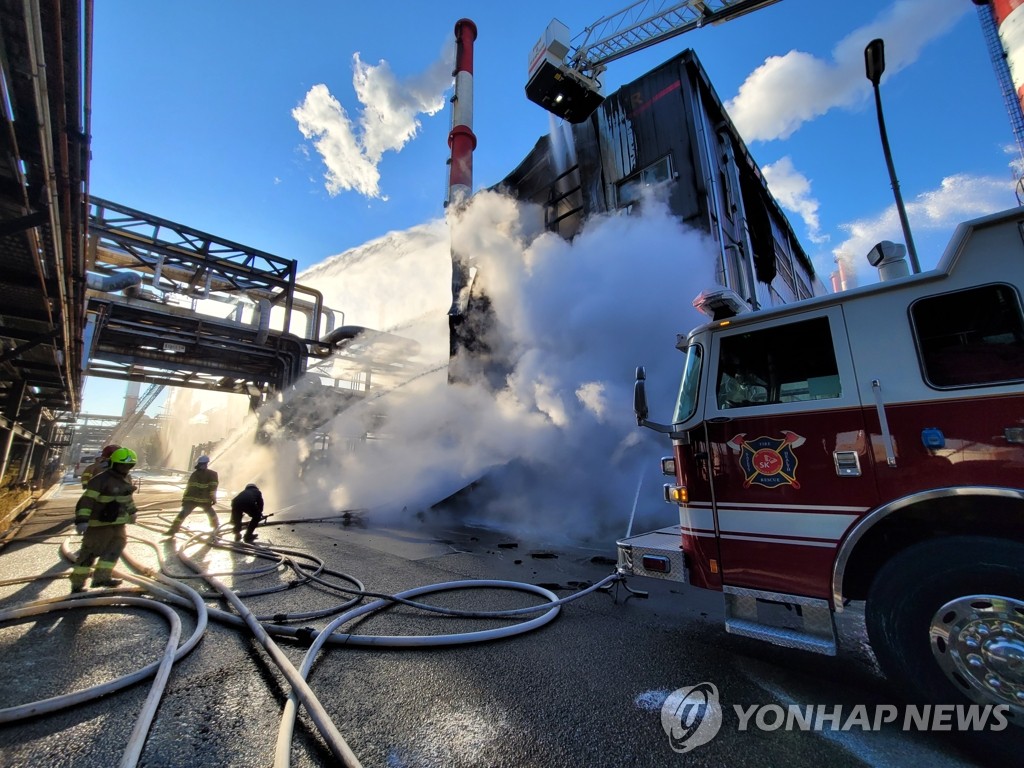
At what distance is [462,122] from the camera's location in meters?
15.0

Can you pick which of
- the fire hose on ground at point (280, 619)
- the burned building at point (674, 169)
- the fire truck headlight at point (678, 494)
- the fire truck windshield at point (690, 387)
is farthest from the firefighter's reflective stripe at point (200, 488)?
the burned building at point (674, 169)

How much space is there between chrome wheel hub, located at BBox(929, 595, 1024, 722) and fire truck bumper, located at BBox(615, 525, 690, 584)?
1276 millimetres

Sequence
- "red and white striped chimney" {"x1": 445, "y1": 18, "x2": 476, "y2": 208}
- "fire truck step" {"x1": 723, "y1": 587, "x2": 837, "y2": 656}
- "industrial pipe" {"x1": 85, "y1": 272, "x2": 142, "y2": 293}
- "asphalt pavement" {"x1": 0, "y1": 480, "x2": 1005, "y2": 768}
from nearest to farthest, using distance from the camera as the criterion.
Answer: "asphalt pavement" {"x1": 0, "y1": 480, "x2": 1005, "y2": 768}
"fire truck step" {"x1": 723, "y1": 587, "x2": 837, "y2": 656}
"industrial pipe" {"x1": 85, "y1": 272, "x2": 142, "y2": 293}
"red and white striped chimney" {"x1": 445, "y1": 18, "x2": 476, "y2": 208}

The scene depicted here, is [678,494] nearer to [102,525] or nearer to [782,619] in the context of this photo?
[782,619]

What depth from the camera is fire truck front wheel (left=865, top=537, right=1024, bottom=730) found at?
1.94 meters

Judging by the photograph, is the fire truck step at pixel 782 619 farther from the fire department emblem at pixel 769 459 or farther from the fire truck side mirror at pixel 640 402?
the fire truck side mirror at pixel 640 402

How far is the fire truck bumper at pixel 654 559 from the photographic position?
2979 mm

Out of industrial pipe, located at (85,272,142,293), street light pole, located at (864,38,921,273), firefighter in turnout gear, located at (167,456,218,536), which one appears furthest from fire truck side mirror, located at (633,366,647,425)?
Result: industrial pipe, located at (85,272,142,293)

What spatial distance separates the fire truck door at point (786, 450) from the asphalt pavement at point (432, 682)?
2.52 feet

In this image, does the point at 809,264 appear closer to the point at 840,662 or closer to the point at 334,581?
the point at 840,662

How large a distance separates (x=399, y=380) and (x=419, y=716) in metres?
19.0

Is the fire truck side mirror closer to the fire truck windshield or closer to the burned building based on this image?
the fire truck windshield

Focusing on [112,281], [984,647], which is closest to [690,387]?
[984,647]

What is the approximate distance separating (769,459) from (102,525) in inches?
253
